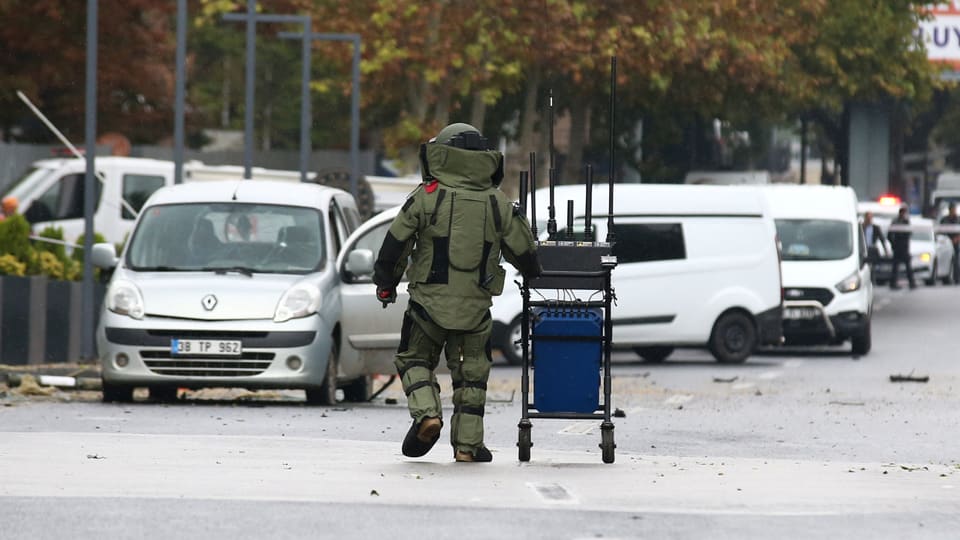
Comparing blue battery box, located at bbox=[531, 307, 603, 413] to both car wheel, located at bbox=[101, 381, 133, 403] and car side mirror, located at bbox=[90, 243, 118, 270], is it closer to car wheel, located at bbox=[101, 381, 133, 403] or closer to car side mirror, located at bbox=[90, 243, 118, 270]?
car wheel, located at bbox=[101, 381, 133, 403]

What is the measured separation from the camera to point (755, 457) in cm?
1309

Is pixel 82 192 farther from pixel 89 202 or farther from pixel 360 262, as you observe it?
pixel 360 262

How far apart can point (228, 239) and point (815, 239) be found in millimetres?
13306

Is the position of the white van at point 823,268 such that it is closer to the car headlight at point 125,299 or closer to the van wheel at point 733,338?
the van wheel at point 733,338

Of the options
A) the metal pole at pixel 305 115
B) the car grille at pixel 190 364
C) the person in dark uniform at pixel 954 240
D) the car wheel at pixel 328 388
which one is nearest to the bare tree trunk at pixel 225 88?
the person in dark uniform at pixel 954 240

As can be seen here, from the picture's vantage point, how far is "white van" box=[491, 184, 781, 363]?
26562 mm

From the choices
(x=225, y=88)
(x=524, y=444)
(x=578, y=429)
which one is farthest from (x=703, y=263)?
(x=225, y=88)

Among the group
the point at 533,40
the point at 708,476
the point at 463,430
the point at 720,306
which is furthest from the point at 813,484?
the point at 533,40

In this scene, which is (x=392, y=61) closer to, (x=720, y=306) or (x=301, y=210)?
(x=720, y=306)

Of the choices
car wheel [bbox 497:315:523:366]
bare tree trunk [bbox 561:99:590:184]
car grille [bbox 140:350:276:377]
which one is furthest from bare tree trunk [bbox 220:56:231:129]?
car grille [bbox 140:350:276:377]

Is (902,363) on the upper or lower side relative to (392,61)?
lower

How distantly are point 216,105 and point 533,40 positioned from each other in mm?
32162

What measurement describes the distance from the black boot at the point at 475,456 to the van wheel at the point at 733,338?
50.5ft

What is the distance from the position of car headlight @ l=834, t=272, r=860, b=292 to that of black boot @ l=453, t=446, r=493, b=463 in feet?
57.6
